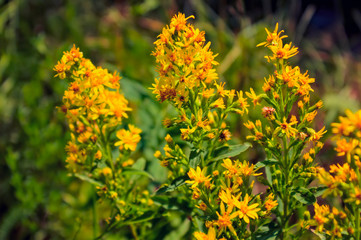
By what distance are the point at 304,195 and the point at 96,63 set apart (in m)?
2.40

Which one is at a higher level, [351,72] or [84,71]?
[351,72]

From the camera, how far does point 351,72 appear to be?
135 inches

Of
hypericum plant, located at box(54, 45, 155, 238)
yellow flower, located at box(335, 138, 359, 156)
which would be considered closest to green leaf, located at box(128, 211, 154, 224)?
hypericum plant, located at box(54, 45, 155, 238)

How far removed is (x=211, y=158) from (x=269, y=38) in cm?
31

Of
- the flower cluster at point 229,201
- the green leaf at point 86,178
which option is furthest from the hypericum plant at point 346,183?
the green leaf at point 86,178

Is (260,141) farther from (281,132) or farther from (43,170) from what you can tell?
(43,170)

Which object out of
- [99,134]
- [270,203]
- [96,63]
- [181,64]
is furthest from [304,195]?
[96,63]

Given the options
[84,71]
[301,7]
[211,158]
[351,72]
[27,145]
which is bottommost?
[211,158]

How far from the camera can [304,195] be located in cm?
86

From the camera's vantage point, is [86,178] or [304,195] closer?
[304,195]

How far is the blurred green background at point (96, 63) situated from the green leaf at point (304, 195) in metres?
0.48

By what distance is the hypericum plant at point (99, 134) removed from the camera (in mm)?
955

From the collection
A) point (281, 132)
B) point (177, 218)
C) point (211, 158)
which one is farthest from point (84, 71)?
point (177, 218)

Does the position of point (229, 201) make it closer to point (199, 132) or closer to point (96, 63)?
point (199, 132)
